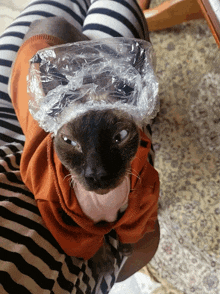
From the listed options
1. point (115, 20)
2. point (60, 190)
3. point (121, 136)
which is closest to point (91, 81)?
point (121, 136)

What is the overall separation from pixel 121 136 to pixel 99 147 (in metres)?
0.07

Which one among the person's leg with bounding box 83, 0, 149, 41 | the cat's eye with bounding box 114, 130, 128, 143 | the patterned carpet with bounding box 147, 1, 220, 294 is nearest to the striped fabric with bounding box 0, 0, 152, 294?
the person's leg with bounding box 83, 0, 149, 41

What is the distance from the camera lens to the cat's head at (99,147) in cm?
53

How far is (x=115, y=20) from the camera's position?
86 cm

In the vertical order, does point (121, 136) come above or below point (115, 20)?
below

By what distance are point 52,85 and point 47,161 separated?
0.21 m

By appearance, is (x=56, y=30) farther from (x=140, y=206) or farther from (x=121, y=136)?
(x=140, y=206)

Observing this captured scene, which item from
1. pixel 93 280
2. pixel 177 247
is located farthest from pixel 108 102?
pixel 177 247

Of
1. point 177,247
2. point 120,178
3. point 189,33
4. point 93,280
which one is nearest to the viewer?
point 120,178

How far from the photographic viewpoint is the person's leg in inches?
33.6

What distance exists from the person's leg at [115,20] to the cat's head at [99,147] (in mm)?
415

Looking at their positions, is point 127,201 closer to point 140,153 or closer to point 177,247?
point 140,153

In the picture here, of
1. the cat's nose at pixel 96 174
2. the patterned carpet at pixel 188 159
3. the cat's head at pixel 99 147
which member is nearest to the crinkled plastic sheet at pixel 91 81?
the cat's head at pixel 99 147

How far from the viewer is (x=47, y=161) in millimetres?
697
